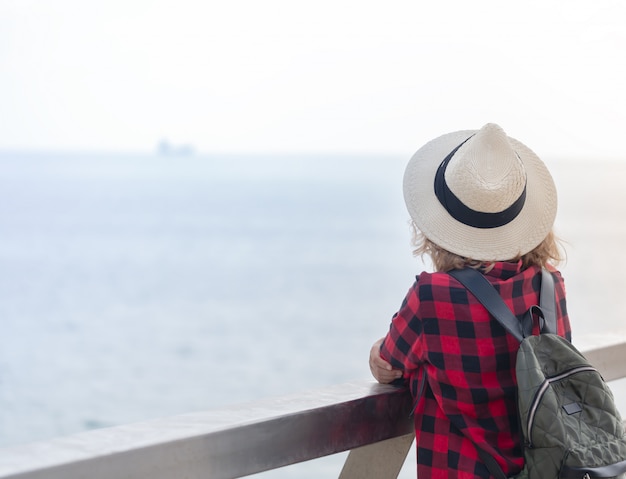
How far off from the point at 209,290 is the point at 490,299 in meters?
48.1

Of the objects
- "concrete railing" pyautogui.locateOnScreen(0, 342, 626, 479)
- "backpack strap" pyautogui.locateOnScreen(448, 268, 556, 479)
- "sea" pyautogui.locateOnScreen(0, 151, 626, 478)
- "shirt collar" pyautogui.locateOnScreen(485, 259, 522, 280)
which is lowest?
"sea" pyautogui.locateOnScreen(0, 151, 626, 478)

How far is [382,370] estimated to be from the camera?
56.1 inches

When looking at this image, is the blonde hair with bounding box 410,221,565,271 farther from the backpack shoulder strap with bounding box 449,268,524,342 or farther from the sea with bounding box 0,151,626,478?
the sea with bounding box 0,151,626,478

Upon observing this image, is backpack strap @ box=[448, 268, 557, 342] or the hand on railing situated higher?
backpack strap @ box=[448, 268, 557, 342]

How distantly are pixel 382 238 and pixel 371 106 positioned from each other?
12.3m

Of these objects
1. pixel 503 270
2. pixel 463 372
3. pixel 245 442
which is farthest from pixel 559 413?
pixel 245 442

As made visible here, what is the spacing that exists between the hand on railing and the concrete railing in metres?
0.03

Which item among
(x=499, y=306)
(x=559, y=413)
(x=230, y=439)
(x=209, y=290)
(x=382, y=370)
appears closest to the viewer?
(x=230, y=439)

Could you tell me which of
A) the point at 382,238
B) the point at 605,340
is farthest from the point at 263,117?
the point at 605,340

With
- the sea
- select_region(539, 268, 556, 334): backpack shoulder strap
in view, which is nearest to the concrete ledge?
select_region(539, 268, 556, 334): backpack shoulder strap

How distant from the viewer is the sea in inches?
1217

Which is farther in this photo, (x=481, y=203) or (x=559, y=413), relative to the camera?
(x=481, y=203)

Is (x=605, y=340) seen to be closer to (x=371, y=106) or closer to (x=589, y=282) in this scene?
(x=589, y=282)

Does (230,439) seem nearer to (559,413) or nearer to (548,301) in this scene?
(559,413)
